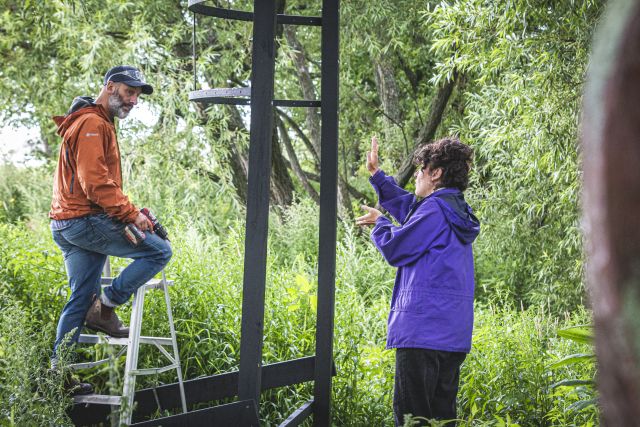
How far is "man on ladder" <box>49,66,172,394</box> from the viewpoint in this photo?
3.48 m

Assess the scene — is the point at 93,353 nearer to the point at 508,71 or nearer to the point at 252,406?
the point at 252,406

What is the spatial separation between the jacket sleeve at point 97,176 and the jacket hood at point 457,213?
1485 mm

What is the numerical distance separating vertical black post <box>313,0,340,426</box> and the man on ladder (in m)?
0.84

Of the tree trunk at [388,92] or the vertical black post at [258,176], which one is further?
the tree trunk at [388,92]

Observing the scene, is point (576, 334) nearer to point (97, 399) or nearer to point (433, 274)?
point (433, 274)

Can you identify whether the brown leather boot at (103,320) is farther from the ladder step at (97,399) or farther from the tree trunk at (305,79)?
the tree trunk at (305,79)

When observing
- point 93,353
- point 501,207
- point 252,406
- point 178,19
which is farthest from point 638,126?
point 178,19

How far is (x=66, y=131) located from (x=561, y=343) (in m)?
3.49

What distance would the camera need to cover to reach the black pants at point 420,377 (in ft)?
10.2

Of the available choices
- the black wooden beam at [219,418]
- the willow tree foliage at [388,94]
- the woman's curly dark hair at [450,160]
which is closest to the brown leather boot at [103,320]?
the black wooden beam at [219,418]

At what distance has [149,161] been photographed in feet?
26.7

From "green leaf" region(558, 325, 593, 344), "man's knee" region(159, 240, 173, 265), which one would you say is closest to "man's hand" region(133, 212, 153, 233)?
"man's knee" region(159, 240, 173, 265)

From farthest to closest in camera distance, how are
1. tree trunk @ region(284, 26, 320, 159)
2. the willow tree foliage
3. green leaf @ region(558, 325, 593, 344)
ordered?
1. tree trunk @ region(284, 26, 320, 159)
2. the willow tree foliage
3. green leaf @ region(558, 325, 593, 344)

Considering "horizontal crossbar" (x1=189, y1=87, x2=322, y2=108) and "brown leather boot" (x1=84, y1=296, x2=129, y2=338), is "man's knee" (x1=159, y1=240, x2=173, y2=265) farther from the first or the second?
"horizontal crossbar" (x1=189, y1=87, x2=322, y2=108)
